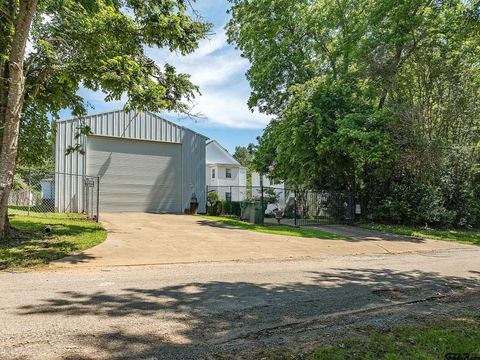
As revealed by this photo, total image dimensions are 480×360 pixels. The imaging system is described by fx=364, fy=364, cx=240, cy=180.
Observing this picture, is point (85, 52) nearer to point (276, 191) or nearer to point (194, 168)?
point (194, 168)

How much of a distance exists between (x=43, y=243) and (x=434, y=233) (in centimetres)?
1630

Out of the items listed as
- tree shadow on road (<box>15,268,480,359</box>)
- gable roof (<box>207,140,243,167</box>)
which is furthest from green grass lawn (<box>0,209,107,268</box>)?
gable roof (<box>207,140,243,167</box>)

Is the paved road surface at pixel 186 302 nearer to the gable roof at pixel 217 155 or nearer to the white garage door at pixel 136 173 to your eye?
the white garage door at pixel 136 173

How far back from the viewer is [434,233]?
1722 cm

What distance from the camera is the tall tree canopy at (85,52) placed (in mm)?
8789

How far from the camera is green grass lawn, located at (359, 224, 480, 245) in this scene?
16156mm

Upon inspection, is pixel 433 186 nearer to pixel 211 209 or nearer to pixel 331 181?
pixel 331 181

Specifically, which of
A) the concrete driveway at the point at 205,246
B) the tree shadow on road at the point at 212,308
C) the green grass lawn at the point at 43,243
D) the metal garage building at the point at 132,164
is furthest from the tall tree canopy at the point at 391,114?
the green grass lawn at the point at 43,243

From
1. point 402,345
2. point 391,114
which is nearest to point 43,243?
point 402,345

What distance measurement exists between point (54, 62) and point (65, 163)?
1024 cm

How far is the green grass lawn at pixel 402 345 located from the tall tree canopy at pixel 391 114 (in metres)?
13.0

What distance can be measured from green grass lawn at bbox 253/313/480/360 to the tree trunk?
26.3 ft

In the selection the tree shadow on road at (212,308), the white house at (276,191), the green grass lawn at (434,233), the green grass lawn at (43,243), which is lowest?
the green grass lawn at (434,233)

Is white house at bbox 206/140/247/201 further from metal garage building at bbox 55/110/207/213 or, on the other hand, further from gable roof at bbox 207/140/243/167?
metal garage building at bbox 55/110/207/213
